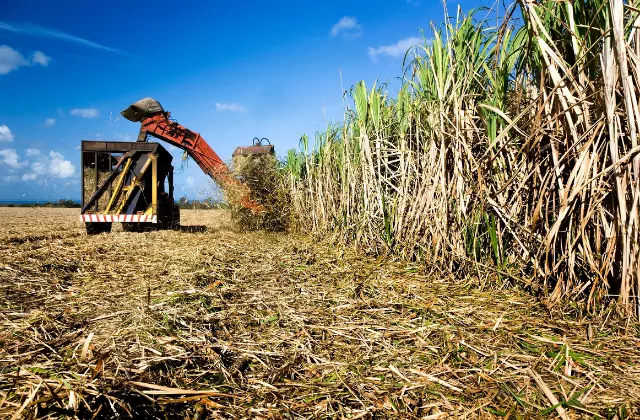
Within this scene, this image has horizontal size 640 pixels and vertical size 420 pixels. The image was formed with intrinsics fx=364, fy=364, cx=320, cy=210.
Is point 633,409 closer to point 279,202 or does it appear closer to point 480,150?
point 480,150

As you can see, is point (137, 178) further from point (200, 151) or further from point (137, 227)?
point (200, 151)

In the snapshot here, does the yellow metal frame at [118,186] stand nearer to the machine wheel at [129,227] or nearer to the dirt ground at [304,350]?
the machine wheel at [129,227]

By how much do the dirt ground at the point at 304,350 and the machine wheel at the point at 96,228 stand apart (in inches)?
166

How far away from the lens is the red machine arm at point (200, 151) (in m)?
7.73

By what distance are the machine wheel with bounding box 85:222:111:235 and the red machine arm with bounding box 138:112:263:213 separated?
1998mm

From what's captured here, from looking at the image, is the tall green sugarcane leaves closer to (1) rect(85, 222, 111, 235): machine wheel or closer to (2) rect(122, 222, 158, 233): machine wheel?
(2) rect(122, 222, 158, 233): machine wheel

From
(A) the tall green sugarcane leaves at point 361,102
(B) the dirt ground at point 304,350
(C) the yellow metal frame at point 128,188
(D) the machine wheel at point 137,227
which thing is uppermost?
(A) the tall green sugarcane leaves at point 361,102

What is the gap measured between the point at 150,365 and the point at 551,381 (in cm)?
179

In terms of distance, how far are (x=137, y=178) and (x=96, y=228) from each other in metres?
1.33

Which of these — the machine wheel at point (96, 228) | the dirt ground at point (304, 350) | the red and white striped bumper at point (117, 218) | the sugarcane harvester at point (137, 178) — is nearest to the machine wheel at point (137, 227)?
the sugarcane harvester at point (137, 178)

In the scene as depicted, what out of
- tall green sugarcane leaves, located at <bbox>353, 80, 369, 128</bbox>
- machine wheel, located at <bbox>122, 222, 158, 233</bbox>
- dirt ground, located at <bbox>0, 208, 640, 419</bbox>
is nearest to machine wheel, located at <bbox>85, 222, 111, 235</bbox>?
machine wheel, located at <bbox>122, 222, 158, 233</bbox>

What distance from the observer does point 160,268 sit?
383cm

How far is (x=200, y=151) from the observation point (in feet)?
28.4

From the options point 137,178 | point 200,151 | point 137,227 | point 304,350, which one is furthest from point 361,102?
point 137,227
